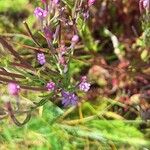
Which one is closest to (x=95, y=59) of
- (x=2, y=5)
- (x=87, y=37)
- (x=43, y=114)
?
(x=87, y=37)

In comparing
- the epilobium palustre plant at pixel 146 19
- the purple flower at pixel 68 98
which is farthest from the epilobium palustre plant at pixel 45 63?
the epilobium palustre plant at pixel 146 19

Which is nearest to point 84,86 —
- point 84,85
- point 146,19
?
point 84,85

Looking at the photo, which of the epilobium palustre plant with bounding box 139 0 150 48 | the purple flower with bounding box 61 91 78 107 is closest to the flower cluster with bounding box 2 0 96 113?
the purple flower with bounding box 61 91 78 107

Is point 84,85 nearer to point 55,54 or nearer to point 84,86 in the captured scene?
point 84,86

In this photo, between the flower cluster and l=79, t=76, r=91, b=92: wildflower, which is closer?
the flower cluster

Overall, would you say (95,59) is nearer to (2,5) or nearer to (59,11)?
(2,5)

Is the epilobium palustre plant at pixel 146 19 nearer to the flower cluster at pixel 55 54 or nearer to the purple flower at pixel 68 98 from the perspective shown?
the flower cluster at pixel 55 54

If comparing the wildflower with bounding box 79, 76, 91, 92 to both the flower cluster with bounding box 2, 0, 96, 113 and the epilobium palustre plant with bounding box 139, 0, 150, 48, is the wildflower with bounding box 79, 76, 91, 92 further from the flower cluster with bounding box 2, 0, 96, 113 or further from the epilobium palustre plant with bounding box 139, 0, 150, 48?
the epilobium palustre plant with bounding box 139, 0, 150, 48

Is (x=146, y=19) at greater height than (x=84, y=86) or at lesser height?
greater

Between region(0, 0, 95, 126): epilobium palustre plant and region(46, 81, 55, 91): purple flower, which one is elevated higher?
region(0, 0, 95, 126): epilobium palustre plant

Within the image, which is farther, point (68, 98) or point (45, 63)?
point (68, 98)

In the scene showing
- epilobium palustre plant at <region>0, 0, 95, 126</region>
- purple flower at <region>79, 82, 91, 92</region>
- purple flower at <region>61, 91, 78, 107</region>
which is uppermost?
epilobium palustre plant at <region>0, 0, 95, 126</region>
